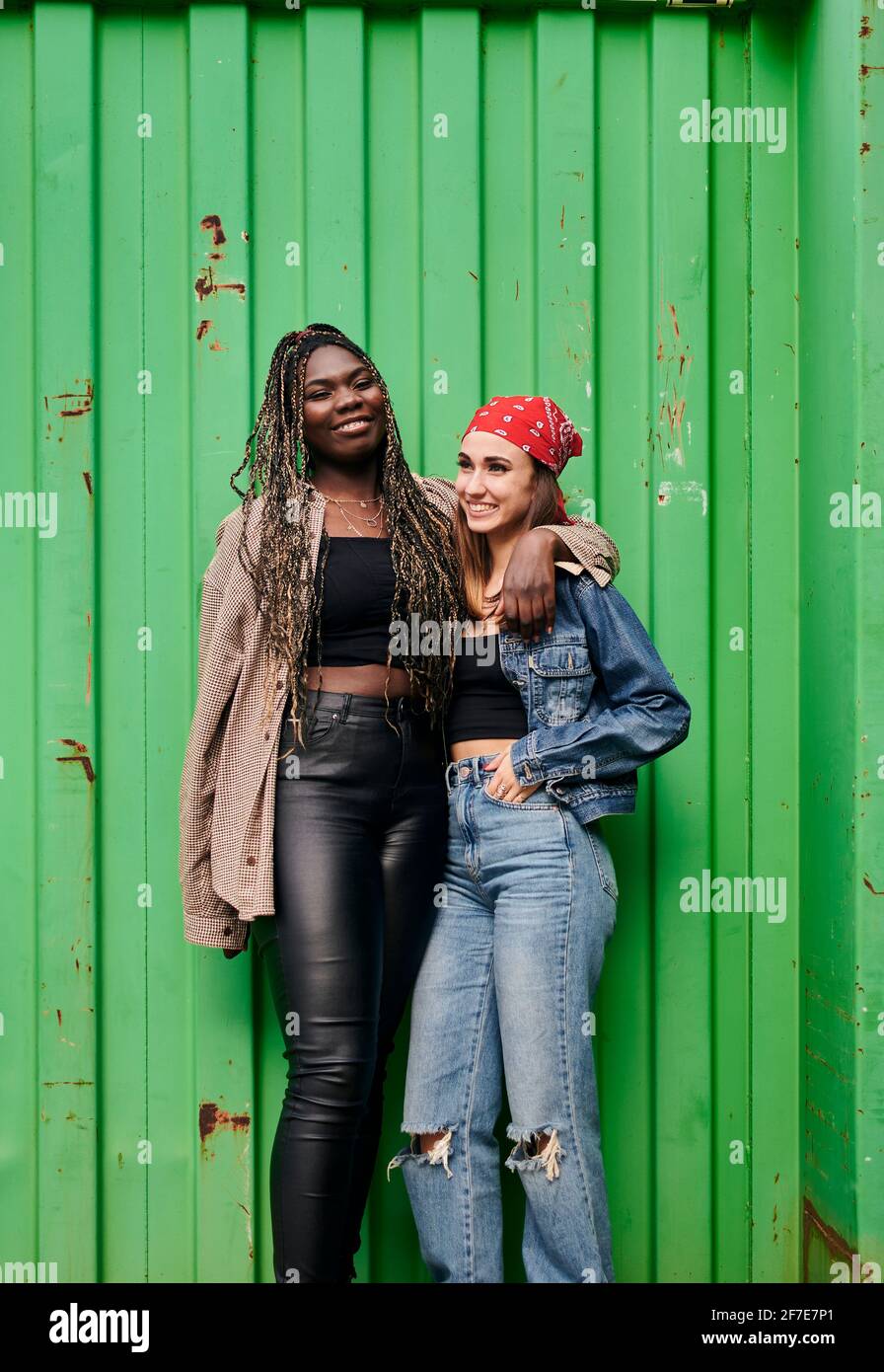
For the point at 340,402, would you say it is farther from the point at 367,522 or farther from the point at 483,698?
the point at 483,698

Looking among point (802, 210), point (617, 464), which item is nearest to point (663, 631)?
point (617, 464)

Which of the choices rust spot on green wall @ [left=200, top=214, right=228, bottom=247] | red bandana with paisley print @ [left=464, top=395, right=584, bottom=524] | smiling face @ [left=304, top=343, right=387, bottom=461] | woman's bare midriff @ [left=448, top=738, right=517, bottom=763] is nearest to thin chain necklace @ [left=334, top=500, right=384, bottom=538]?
smiling face @ [left=304, top=343, right=387, bottom=461]

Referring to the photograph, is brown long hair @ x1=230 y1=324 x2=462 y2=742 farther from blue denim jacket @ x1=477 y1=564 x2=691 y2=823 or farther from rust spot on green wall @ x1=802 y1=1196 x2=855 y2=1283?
rust spot on green wall @ x1=802 y1=1196 x2=855 y2=1283

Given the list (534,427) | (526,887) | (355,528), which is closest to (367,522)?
(355,528)

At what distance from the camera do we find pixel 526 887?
2.42m

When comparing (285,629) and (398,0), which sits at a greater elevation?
(398,0)

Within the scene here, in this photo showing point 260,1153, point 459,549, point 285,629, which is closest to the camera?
point 285,629

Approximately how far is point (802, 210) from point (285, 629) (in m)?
1.73

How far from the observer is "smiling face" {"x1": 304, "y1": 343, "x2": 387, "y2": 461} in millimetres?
2574

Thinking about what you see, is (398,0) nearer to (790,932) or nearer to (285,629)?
(285,629)

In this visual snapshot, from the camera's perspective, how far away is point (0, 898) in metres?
2.91

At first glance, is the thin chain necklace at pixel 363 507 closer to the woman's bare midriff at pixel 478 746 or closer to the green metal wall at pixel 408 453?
the green metal wall at pixel 408 453

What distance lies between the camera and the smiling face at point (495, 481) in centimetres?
251

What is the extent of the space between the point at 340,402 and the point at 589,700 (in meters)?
0.86
